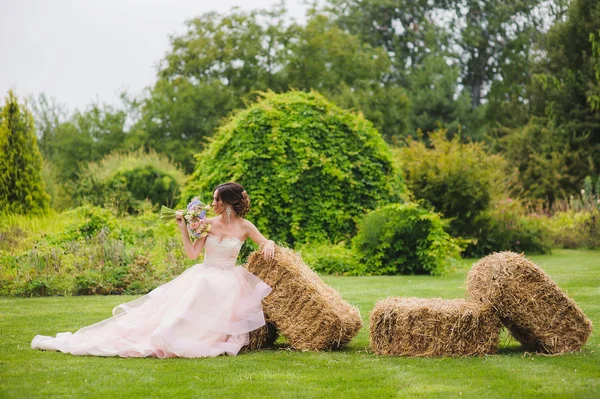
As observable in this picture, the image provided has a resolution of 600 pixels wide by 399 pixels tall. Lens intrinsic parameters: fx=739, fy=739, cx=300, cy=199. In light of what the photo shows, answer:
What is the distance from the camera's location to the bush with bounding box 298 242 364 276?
45.1ft

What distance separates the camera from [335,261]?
45.8 feet

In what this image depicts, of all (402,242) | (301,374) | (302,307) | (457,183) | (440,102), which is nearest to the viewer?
(301,374)

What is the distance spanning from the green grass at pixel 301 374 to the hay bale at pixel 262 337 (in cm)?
18

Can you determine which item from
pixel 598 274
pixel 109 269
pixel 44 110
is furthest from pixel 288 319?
pixel 44 110

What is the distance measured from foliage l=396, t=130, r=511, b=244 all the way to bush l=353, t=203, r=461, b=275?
334 cm

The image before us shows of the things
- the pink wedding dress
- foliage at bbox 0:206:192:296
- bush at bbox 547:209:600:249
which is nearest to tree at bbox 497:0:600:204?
bush at bbox 547:209:600:249

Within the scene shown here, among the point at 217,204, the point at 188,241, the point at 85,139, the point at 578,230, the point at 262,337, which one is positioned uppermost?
the point at 85,139

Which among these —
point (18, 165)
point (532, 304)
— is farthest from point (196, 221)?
point (18, 165)

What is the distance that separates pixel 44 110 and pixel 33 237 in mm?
24749

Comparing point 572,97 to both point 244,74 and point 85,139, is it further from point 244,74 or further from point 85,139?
point 85,139

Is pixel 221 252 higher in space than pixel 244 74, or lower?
lower

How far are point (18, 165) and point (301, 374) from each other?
46.5ft

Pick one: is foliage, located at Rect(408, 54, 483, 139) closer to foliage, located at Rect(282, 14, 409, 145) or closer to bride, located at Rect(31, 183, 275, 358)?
foliage, located at Rect(282, 14, 409, 145)

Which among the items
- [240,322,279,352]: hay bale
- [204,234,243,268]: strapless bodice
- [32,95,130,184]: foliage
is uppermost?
[32,95,130,184]: foliage
